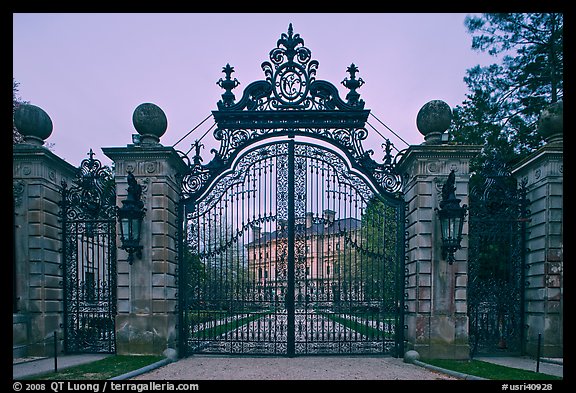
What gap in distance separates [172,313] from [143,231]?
212 centimetres

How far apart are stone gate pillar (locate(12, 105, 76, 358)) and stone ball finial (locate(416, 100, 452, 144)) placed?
9337 millimetres

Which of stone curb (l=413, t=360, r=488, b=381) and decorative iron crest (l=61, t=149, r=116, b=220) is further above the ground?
decorative iron crest (l=61, t=149, r=116, b=220)

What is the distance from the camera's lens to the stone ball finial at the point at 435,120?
1032 centimetres

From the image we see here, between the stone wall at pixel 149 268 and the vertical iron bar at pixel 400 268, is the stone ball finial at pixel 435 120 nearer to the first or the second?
the vertical iron bar at pixel 400 268

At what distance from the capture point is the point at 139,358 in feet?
31.4

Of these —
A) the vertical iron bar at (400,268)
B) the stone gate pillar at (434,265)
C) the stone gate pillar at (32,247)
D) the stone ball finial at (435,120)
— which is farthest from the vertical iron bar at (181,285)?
the stone ball finial at (435,120)

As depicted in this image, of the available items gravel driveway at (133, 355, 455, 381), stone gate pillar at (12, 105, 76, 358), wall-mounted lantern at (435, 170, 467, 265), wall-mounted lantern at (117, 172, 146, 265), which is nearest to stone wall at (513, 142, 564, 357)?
wall-mounted lantern at (435, 170, 467, 265)

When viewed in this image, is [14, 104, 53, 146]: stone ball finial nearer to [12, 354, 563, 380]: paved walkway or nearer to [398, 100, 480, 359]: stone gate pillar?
[12, 354, 563, 380]: paved walkway

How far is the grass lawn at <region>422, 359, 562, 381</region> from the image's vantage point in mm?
7902

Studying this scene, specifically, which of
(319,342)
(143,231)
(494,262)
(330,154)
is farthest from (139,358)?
(494,262)

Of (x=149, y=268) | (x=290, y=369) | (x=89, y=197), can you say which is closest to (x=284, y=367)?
(x=290, y=369)

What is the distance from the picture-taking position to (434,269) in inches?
389

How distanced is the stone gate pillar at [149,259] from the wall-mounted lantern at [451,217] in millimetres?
6534
